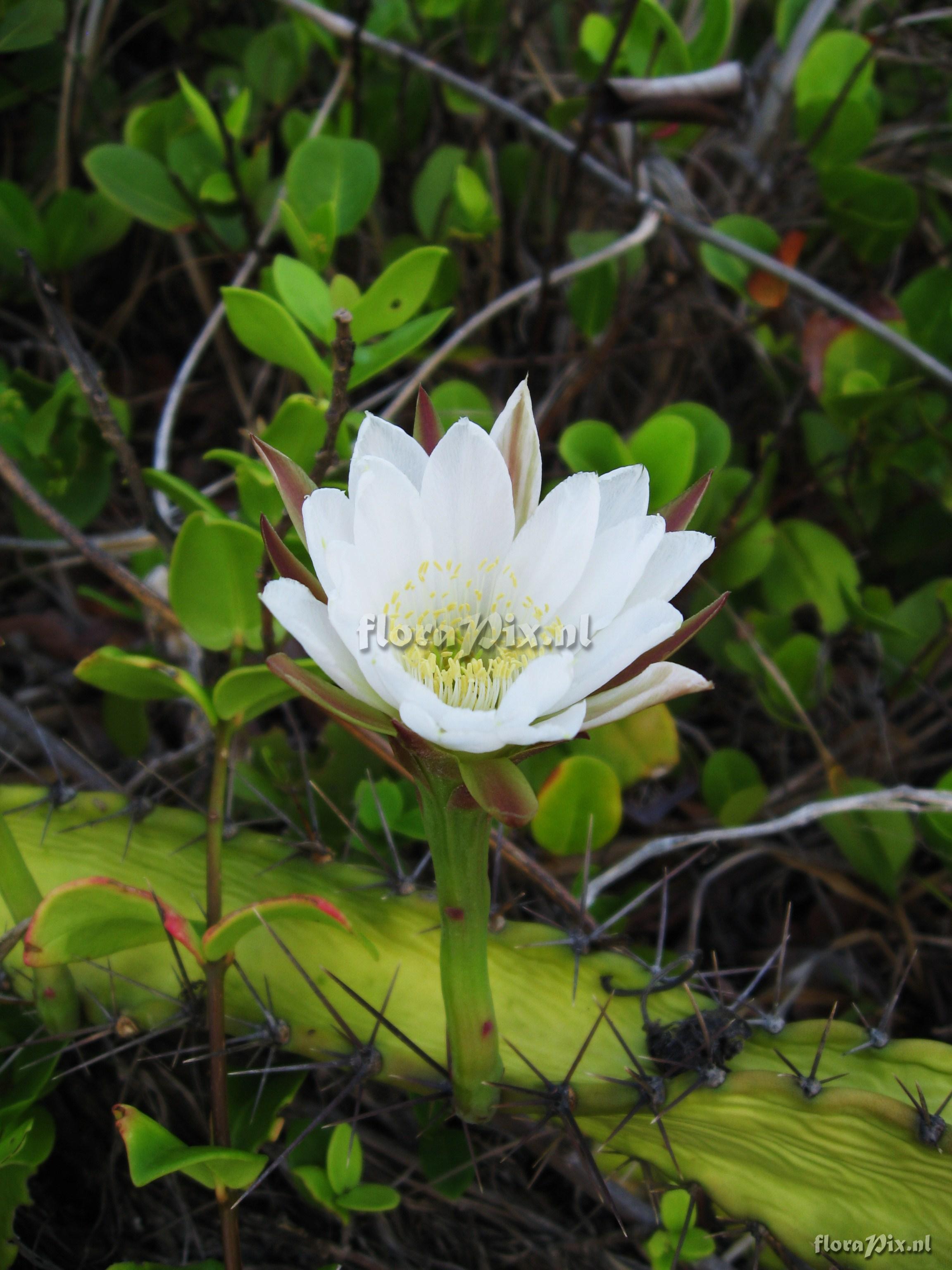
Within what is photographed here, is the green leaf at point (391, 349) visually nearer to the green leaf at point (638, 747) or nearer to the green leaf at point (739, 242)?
the green leaf at point (638, 747)

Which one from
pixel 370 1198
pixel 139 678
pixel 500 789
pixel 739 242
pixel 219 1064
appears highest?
pixel 739 242

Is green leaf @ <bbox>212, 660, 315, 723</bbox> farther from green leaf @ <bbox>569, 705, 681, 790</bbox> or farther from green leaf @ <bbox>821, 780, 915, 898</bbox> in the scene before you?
green leaf @ <bbox>821, 780, 915, 898</bbox>

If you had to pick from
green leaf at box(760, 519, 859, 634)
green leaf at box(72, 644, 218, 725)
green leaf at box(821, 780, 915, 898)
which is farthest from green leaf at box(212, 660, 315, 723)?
Result: green leaf at box(760, 519, 859, 634)

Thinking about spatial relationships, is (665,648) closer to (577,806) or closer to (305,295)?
(577,806)

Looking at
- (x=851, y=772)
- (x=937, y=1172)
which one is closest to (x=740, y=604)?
(x=851, y=772)

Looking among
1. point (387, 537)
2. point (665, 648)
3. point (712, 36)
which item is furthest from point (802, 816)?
point (712, 36)
